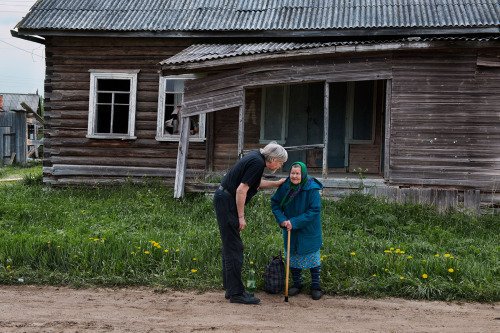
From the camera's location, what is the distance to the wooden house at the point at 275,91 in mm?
10492

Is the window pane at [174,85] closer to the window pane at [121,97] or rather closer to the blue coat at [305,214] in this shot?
the window pane at [121,97]

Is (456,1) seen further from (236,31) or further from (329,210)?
(329,210)

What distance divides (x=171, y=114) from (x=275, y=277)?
776cm

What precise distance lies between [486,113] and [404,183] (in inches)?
75.0

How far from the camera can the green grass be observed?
6.25 metres

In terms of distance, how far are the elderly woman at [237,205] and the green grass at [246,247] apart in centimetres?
56

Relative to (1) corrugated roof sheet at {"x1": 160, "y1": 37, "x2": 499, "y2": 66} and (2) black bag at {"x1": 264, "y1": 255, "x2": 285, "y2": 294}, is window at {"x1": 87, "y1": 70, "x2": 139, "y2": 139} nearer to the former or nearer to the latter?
(1) corrugated roof sheet at {"x1": 160, "y1": 37, "x2": 499, "y2": 66}

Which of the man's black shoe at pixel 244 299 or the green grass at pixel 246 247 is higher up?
the green grass at pixel 246 247

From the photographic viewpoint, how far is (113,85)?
13.3 meters

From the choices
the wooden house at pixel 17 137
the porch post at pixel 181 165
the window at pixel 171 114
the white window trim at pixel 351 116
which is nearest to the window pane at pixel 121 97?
the window at pixel 171 114

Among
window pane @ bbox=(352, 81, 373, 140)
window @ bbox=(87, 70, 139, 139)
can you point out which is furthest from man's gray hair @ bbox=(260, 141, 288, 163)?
window @ bbox=(87, 70, 139, 139)

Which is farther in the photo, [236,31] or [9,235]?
[236,31]

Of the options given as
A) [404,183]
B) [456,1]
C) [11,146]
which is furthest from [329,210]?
[11,146]

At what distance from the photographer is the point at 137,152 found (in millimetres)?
13125
